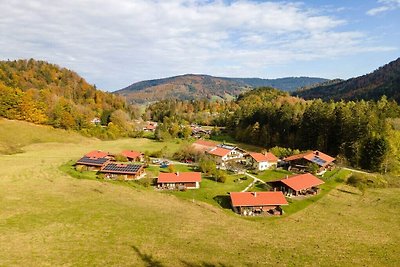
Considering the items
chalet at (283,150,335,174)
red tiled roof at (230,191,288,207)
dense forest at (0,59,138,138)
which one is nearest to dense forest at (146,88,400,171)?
chalet at (283,150,335,174)

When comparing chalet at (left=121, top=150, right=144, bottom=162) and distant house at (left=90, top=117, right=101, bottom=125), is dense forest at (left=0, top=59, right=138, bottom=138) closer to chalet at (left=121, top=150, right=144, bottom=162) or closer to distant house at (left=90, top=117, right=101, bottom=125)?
distant house at (left=90, top=117, right=101, bottom=125)

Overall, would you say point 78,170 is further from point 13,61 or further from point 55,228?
point 13,61

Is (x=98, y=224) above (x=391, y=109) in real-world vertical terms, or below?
below

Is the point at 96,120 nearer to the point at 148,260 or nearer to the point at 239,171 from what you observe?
the point at 239,171

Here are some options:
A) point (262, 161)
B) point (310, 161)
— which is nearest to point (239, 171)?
point (262, 161)

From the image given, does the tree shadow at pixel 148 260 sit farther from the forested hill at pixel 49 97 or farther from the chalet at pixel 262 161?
the forested hill at pixel 49 97

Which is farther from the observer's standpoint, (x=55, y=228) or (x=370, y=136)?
(x=370, y=136)

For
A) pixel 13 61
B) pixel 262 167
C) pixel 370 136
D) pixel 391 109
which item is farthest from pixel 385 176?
pixel 13 61
